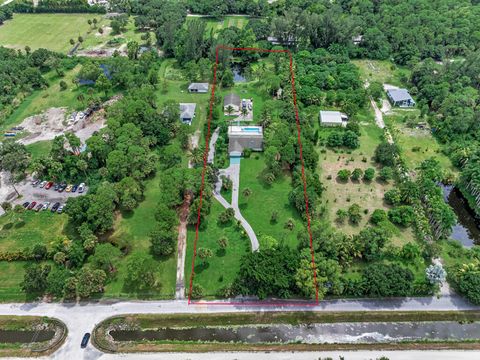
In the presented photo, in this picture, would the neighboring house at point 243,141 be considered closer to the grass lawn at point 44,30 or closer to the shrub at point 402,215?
the shrub at point 402,215

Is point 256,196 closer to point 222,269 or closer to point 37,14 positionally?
point 222,269

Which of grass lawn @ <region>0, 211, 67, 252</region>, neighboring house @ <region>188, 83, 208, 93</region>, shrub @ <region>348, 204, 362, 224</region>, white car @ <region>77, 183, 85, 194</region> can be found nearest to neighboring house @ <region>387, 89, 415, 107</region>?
shrub @ <region>348, 204, 362, 224</region>

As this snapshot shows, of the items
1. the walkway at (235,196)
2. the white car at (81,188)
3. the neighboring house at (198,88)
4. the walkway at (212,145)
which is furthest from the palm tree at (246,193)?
the neighboring house at (198,88)

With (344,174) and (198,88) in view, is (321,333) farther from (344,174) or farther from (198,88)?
(198,88)

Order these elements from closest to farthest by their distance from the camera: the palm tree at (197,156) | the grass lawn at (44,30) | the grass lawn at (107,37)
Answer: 1. the palm tree at (197,156)
2. the grass lawn at (44,30)
3. the grass lawn at (107,37)

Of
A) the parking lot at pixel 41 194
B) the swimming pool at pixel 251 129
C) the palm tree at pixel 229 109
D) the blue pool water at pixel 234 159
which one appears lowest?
the parking lot at pixel 41 194

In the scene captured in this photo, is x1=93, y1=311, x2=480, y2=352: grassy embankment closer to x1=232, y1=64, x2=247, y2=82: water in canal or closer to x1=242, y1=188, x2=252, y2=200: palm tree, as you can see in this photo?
x1=242, y1=188, x2=252, y2=200: palm tree

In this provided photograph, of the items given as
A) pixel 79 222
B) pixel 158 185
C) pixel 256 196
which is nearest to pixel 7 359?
pixel 79 222
